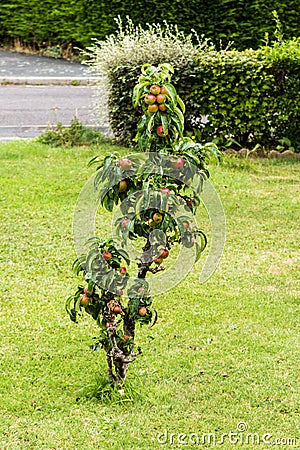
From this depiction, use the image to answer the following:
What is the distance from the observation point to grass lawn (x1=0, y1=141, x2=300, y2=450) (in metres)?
4.04

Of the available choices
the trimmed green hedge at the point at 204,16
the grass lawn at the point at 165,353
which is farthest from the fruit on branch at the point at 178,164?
the trimmed green hedge at the point at 204,16

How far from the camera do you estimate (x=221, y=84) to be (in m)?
9.88

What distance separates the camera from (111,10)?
17141 millimetres

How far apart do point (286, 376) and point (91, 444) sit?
4.21 ft

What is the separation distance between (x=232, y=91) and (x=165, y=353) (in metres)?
5.68

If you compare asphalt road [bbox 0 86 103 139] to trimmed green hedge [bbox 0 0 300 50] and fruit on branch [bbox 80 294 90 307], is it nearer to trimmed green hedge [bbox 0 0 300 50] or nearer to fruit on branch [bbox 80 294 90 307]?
trimmed green hedge [bbox 0 0 300 50]

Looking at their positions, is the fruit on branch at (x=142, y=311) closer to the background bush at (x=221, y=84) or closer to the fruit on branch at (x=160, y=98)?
the fruit on branch at (x=160, y=98)

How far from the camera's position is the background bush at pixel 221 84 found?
9.84 meters

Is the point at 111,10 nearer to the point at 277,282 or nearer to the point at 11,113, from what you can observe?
the point at 11,113

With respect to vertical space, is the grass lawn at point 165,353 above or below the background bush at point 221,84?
below

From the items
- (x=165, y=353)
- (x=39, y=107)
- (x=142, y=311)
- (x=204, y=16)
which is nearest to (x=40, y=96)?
(x=39, y=107)

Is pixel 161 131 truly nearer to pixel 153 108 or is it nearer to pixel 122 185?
pixel 153 108

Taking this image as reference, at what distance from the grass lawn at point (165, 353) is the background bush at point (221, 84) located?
253 cm

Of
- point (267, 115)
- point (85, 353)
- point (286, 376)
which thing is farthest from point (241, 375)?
point (267, 115)
